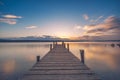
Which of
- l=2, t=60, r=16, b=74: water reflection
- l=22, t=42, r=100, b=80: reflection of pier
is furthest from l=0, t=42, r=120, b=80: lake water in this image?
l=22, t=42, r=100, b=80: reflection of pier

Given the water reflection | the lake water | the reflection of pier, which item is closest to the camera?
the reflection of pier

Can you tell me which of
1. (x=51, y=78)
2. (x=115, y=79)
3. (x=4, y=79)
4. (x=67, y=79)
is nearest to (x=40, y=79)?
(x=51, y=78)

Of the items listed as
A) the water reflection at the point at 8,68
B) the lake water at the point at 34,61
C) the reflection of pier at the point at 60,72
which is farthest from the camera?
the water reflection at the point at 8,68

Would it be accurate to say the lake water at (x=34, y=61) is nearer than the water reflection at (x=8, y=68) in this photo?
Yes

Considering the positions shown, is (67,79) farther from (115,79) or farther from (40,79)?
(115,79)

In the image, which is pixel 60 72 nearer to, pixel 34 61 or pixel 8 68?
pixel 8 68

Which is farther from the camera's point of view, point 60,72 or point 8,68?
point 8,68

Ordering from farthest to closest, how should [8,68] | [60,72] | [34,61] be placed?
[34,61], [8,68], [60,72]

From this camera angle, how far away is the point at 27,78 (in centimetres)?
566

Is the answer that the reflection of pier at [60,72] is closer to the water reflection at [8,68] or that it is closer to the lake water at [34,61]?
the lake water at [34,61]

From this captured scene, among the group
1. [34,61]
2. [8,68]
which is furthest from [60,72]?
[34,61]

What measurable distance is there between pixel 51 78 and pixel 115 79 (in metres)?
9.47

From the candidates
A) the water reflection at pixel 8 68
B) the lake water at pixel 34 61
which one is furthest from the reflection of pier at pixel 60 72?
the water reflection at pixel 8 68

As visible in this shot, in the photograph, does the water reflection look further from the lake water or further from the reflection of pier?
the reflection of pier
